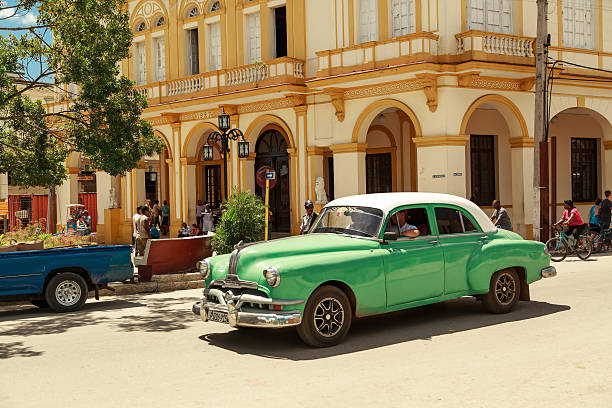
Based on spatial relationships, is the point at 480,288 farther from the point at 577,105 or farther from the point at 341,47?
the point at 577,105

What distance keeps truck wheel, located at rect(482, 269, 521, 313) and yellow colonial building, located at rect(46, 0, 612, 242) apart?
371 inches

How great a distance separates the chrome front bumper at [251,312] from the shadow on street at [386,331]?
40 centimetres

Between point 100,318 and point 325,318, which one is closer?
point 325,318

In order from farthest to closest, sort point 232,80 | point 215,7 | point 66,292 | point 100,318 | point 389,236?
1. point 215,7
2. point 232,80
3. point 66,292
4. point 100,318
5. point 389,236

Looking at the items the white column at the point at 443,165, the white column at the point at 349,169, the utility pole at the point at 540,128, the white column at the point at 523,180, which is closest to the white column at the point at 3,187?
the white column at the point at 349,169

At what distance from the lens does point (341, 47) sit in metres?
21.2

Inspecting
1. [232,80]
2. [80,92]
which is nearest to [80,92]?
[80,92]

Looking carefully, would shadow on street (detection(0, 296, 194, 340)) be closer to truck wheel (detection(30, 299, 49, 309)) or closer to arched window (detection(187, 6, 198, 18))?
truck wheel (detection(30, 299, 49, 309))

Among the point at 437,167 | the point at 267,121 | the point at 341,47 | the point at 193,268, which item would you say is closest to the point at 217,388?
the point at 193,268

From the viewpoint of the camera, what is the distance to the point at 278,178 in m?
25.4

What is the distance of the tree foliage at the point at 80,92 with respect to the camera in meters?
13.2

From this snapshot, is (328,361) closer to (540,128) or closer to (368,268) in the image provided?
(368,268)

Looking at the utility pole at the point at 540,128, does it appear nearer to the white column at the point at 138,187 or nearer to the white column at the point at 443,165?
the white column at the point at 443,165

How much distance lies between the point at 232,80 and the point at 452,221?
15973 millimetres
